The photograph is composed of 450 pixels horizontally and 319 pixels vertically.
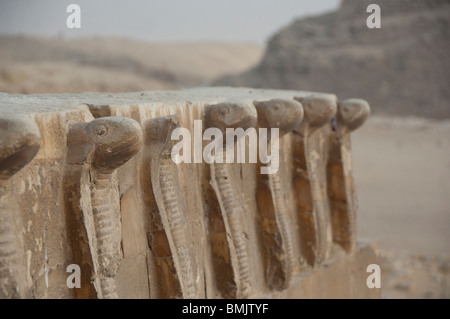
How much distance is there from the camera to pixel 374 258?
5.15 meters

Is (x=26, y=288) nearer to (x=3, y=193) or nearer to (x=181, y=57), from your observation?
(x=3, y=193)

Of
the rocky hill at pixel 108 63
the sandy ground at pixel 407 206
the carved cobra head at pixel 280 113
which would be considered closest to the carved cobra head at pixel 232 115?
the carved cobra head at pixel 280 113

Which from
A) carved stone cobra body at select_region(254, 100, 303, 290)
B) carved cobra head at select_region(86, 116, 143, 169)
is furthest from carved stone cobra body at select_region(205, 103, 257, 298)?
carved cobra head at select_region(86, 116, 143, 169)

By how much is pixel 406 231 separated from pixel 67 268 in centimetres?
747

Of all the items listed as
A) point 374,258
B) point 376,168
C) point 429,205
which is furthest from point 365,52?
point 374,258

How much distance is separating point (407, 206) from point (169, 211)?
27.9 ft

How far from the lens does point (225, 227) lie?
3514 mm

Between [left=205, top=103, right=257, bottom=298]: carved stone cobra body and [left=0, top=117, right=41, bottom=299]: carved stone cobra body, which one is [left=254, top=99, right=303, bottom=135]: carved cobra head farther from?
[left=0, top=117, right=41, bottom=299]: carved stone cobra body

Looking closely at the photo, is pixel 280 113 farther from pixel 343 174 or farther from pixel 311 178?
pixel 343 174

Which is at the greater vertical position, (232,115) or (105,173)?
(232,115)

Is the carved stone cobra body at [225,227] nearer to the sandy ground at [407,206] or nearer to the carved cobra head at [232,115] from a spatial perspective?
the carved cobra head at [232,115]

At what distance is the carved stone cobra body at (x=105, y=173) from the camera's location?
2457mm

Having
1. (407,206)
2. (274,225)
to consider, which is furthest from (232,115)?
(407,206)

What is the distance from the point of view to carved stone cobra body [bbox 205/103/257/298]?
11.3 ft
